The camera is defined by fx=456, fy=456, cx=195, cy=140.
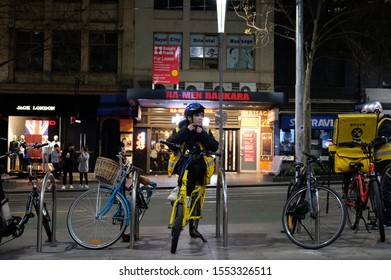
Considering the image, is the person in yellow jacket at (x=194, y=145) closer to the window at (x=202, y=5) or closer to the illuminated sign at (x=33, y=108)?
the illuminated sign at (x=33, y=108)

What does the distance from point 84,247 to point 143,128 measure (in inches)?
812

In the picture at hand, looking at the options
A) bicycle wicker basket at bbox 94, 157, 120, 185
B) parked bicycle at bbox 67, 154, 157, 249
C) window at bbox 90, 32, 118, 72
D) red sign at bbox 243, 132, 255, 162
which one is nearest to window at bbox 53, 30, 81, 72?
window at bbox 90, 32, 118, 72

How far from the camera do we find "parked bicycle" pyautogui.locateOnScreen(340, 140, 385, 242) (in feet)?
21.4

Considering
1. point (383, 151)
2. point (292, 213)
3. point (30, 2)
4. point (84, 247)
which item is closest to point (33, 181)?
point (84, 247)

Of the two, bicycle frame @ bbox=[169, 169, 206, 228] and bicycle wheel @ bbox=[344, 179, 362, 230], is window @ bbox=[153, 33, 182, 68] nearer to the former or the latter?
bicycle wheel @ bbox=[344, 179, 362, 230]

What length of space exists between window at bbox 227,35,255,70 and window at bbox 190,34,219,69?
0.88 metres

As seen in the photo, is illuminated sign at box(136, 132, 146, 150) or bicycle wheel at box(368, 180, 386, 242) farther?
illuminated sign at box(136, 132, 146, 150)

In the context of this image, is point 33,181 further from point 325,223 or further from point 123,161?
point 325,223

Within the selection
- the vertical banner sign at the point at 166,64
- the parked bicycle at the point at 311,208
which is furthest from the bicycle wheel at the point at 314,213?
the vertical banner sign at the point at 166,64

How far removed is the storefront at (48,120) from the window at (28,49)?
1961 millimetres

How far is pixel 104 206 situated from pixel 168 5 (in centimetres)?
2240

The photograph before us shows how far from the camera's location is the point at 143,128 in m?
26.6

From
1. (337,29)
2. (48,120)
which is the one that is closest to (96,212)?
(48,120)

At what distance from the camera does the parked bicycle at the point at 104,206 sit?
627 cm
